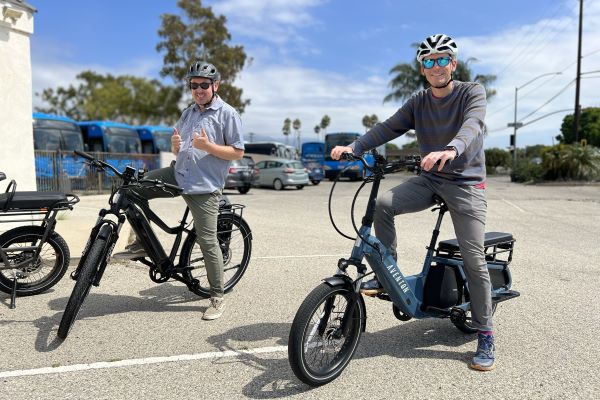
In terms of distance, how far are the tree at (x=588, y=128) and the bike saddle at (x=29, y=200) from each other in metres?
74.6

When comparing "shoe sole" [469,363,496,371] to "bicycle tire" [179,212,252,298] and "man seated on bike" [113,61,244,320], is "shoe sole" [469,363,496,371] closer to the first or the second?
"man seated on bike" [113,61,244,320]

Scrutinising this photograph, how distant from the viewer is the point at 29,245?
4.45 m

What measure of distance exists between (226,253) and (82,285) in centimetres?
156

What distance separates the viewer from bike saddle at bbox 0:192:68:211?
4332 mm

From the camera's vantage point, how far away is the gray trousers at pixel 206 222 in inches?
160

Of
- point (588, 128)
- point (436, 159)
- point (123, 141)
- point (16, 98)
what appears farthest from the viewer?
point (588, 128)

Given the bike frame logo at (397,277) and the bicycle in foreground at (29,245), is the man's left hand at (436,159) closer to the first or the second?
the bike frame logo at (397,277)

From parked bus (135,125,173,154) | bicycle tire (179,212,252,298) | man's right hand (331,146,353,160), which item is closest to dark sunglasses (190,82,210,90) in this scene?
bicycle tire (179,212,252,298)

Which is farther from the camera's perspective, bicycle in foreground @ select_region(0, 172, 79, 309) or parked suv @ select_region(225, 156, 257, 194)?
parked suv @ select_region(225, 156, 257, 194)

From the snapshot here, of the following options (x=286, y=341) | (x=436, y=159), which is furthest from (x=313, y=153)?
(x=436, y=159)

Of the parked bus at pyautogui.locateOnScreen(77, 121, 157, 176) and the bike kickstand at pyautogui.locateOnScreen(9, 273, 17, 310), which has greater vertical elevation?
the parked bus at pyautogui.locateOnScreen(77, 121, 157, 176)

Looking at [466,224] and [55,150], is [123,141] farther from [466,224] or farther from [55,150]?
[466,224]

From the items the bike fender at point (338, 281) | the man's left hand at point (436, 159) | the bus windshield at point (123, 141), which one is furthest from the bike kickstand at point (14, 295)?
the bus windshield at point (123, 141)

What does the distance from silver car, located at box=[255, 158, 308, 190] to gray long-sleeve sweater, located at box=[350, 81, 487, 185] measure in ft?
64.5
